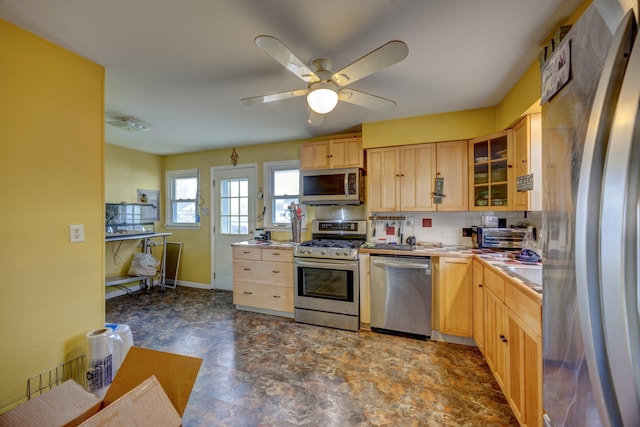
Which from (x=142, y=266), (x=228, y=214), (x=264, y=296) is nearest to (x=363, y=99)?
(x=264, y=296)

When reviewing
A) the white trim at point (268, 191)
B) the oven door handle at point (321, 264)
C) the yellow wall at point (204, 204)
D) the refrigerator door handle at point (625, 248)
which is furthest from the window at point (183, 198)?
the refrigerator door handle at point (625, 248)

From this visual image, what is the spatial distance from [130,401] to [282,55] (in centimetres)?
168

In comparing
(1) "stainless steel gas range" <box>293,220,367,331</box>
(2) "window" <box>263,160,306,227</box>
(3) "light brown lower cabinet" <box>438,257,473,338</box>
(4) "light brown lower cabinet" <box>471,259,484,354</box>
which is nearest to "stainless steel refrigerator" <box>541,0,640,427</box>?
(4) "light brown lower cabinet" <box>471,259,484,354</box>

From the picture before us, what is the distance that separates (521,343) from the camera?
146 cm

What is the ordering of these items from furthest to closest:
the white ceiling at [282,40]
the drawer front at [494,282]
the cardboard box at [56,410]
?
the drawer front at [494,282]
the white ceiling at [282,40]
the cardboard box at [56,410]

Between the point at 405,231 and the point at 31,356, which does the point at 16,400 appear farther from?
the point at 405,231

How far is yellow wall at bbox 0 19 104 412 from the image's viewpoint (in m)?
1.46

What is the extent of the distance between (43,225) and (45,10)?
1197 millimetres

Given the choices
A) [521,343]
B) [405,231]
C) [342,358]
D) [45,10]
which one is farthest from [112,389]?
[405,231]

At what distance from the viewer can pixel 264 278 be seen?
3.36 metres

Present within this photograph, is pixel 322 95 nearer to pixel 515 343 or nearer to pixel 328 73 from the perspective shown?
pixel 328 73

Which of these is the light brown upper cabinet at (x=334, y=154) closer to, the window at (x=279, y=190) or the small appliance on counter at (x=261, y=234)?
the window at (x=279, y=190)

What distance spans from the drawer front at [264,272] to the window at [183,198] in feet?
5.34

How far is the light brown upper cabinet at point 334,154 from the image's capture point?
321 cm
